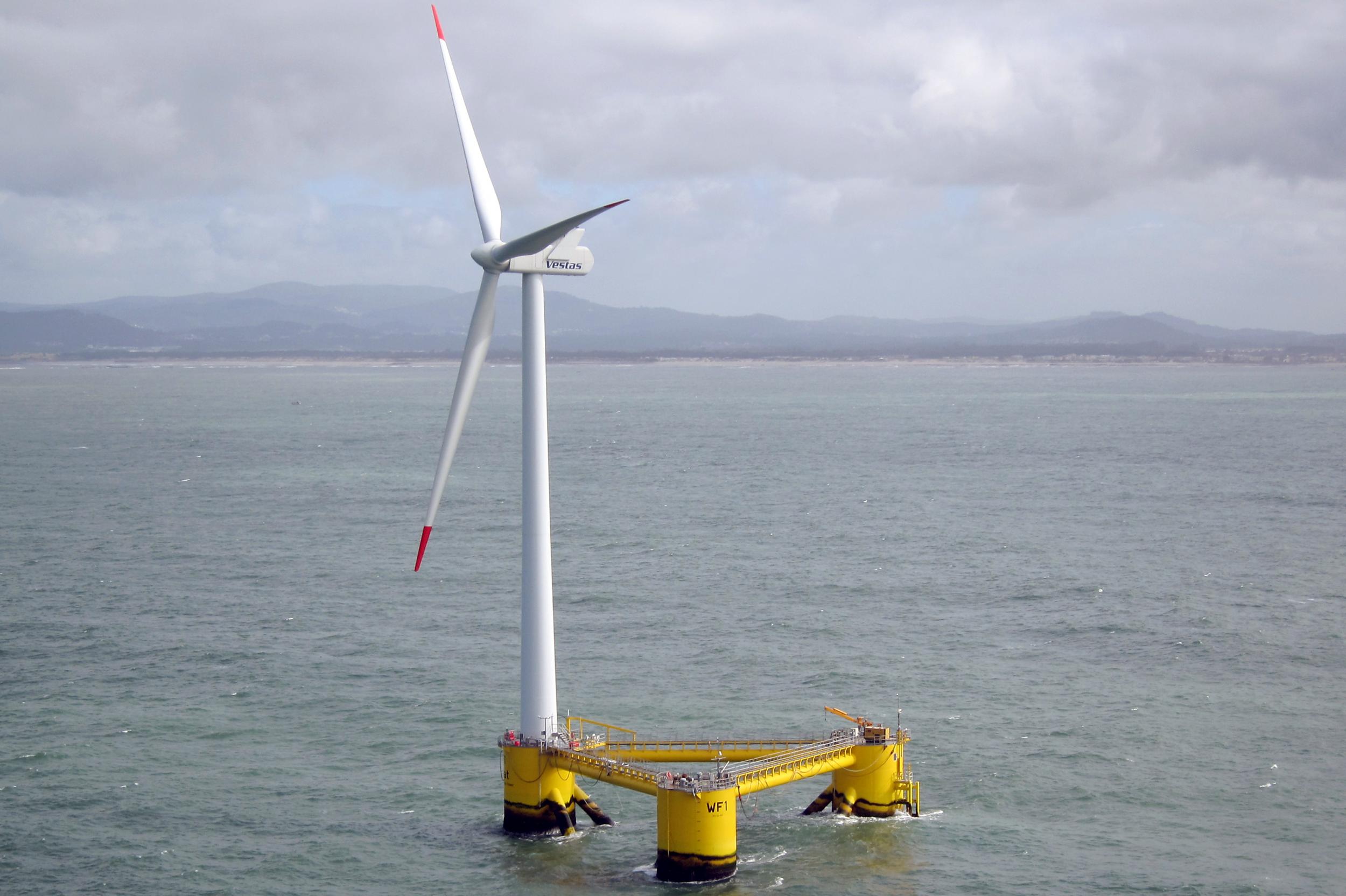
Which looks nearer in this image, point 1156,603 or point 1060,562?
point 1156,603

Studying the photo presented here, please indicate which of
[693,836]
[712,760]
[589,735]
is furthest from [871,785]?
[589,735]

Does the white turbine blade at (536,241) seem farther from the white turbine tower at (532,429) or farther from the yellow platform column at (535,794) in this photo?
the yellow platform column at (535,794)

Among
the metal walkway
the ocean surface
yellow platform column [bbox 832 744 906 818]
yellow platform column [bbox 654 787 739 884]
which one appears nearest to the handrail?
the metal walkway

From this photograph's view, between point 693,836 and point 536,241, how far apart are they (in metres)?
19.1

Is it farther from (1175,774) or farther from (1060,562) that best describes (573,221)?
(1060,562)

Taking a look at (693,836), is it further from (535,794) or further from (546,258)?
(546,258)

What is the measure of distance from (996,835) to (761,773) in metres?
9.18

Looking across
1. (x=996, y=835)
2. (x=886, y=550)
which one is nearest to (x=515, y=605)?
(x=886, y=550)

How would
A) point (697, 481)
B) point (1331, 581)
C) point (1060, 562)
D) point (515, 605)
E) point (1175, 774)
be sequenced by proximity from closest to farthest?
point (1175, 774) → point (515, 605) → point (1331, 581) → point (1060, 562) → point (697, 481)

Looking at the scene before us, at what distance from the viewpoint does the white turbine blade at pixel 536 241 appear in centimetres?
4319

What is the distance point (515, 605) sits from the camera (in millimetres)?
80188

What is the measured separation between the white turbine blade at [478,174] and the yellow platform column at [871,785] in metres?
21.8

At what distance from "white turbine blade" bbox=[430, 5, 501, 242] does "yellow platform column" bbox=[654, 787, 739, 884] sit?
19649 millimetres

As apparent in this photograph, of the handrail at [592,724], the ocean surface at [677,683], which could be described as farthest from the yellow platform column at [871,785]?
the handrail at [592,724]
